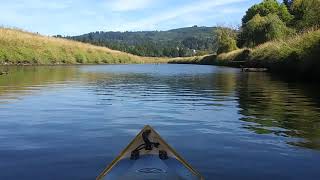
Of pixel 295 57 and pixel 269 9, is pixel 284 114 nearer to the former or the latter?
pixel 295 57

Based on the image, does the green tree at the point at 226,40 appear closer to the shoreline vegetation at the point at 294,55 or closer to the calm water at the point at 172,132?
the shoreline vegetation at the point at 294,55

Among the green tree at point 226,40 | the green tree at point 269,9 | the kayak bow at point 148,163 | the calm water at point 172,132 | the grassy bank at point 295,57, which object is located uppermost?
the green tree at point 269,9

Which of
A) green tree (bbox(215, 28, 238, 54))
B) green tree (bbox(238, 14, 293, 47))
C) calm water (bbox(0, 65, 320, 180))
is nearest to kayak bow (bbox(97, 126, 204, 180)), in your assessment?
calm water (bbox(0, 65, 320, 180))

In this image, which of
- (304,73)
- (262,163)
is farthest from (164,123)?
(304,73)

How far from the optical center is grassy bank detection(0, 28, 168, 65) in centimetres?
9056

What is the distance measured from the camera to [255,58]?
67625mm

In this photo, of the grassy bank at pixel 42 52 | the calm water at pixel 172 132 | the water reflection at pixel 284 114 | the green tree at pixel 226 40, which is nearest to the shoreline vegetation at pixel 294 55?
the water reflection at pixel 284 114

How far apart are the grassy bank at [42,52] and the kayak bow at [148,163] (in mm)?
81140

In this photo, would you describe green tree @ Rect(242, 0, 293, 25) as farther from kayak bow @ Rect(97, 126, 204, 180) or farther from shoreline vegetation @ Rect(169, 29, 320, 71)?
kayak bow @ Rect(97, 126, 204, 180)

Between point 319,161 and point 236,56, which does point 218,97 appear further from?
point 236,56

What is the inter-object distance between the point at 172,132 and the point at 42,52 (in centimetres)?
8842

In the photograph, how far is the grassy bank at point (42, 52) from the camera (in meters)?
90.6

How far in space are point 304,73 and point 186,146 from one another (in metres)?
30.8

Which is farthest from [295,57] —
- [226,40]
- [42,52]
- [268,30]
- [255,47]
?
[226,40]
